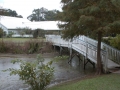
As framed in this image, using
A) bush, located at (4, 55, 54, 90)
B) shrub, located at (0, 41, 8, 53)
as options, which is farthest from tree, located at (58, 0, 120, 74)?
shrub, located at (0, 41, 8, 53)

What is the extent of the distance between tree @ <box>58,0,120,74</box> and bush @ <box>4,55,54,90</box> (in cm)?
408

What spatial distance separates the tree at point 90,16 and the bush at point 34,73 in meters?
4.08

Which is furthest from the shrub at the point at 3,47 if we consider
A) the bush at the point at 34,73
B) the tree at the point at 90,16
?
the bush at the point at 34,73

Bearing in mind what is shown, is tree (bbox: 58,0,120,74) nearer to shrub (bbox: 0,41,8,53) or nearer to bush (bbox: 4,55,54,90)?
bush (bbox: 4,55,54,90)

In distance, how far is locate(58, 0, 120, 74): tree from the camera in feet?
37.0

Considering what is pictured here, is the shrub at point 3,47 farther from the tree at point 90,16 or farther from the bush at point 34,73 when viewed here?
the bush at point 34,73

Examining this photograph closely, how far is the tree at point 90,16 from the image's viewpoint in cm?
1129

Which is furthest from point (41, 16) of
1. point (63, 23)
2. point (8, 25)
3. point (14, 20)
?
point (63, 23)

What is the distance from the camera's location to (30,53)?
29.9 m

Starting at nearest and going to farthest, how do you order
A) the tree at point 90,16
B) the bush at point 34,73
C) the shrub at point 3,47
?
the bush at point 34,73 → the tree at point 90,16 → the shrub at point 3,47

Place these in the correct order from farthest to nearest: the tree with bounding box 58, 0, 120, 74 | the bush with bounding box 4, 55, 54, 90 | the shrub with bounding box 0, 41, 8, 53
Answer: the shrub with bounding box 0, 41, 8, 53
the tree with bounding box 58, 0, 120, 74
the bush with bounding box 4, 55, 54, 90

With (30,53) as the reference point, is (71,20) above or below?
above

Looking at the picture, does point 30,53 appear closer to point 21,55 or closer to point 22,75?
point 21,55

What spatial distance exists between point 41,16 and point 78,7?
297 feet
